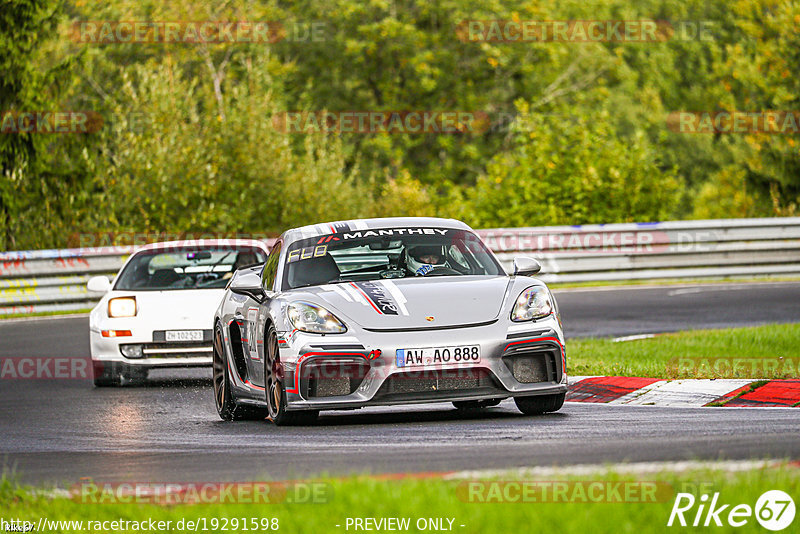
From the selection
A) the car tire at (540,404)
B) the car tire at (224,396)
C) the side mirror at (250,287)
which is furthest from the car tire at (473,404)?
the side mirror at (250,287)

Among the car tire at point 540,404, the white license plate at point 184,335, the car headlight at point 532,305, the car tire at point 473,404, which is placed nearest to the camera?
the car headlight at point 532,305

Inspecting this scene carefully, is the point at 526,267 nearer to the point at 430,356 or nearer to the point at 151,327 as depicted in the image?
the point at 430,356

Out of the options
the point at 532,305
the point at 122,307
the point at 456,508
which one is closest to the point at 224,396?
the point at 532,305

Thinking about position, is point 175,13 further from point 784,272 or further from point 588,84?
point 784,272

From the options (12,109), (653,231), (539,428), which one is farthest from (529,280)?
(12,109)

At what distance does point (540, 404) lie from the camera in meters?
9.59

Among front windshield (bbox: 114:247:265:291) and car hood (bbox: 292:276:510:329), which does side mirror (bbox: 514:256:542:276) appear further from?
front windshield (bbox: 114:247:265:291)

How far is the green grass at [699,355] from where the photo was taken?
11.6 meters

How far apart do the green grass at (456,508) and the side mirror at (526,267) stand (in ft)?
12.0

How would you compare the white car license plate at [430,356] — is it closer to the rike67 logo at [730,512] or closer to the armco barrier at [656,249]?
the rike67 logo at [730,512]

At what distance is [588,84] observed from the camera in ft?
179

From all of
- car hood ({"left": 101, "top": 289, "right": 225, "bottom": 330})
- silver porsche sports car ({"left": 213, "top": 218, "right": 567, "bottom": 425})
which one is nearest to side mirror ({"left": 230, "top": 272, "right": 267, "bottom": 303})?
silver porsche sports car ({"left": 213, "top": 218, "right": 567, "bottom": 425})

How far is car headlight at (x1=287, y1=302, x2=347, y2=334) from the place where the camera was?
9070mm

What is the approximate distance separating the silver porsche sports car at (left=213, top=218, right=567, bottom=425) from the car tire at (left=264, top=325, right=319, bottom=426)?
0.01 meters
